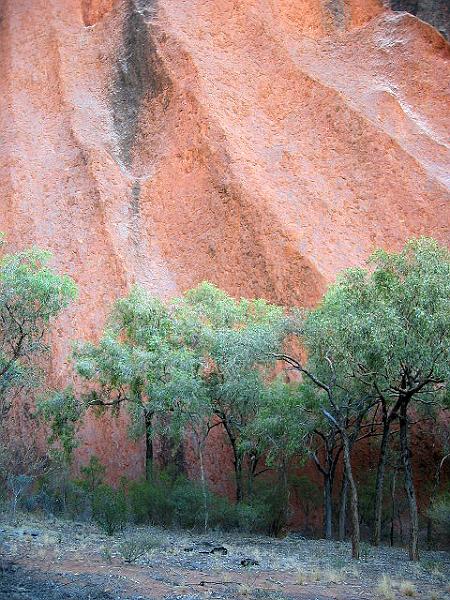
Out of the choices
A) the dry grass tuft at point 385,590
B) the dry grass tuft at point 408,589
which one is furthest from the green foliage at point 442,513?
the dry grass tuft at point 408,589

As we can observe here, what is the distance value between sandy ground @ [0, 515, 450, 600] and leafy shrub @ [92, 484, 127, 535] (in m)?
0.31

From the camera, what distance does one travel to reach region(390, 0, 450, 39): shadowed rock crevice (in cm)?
4234

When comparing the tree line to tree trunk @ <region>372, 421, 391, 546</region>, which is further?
tree trunk @ <region>372, 421, 391, 546</region>

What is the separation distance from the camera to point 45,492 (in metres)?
24.3

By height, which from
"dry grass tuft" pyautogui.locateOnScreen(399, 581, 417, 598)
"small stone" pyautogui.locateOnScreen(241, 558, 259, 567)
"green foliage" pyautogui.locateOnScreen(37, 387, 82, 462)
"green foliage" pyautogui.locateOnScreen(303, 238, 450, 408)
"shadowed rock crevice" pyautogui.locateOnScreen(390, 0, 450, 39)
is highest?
"shadowed rock crevice" pyautogui.locateOnScreen(390, 0, 450, 39)

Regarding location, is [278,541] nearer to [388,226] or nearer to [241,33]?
[388,226]

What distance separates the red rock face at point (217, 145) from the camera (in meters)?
34.1

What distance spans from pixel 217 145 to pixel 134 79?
927 cm

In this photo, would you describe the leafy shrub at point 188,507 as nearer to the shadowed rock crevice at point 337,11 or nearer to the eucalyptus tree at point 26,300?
the eucalyptus tree at point 26,300

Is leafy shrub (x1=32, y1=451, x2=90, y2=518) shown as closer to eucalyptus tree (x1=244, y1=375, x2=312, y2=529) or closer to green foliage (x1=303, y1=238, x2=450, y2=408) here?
eucalyptus tree (x1=244, y1=375, x2=312, y2=529)

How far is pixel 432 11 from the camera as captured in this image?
141 ft

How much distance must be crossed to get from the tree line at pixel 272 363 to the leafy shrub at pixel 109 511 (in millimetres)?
2783

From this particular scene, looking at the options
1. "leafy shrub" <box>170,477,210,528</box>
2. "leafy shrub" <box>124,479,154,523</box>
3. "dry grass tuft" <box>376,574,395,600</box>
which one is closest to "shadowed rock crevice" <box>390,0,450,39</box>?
"leafy shrub" <box>170,477,210,528</box>

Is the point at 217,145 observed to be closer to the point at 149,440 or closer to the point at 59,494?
the point at 149,440
